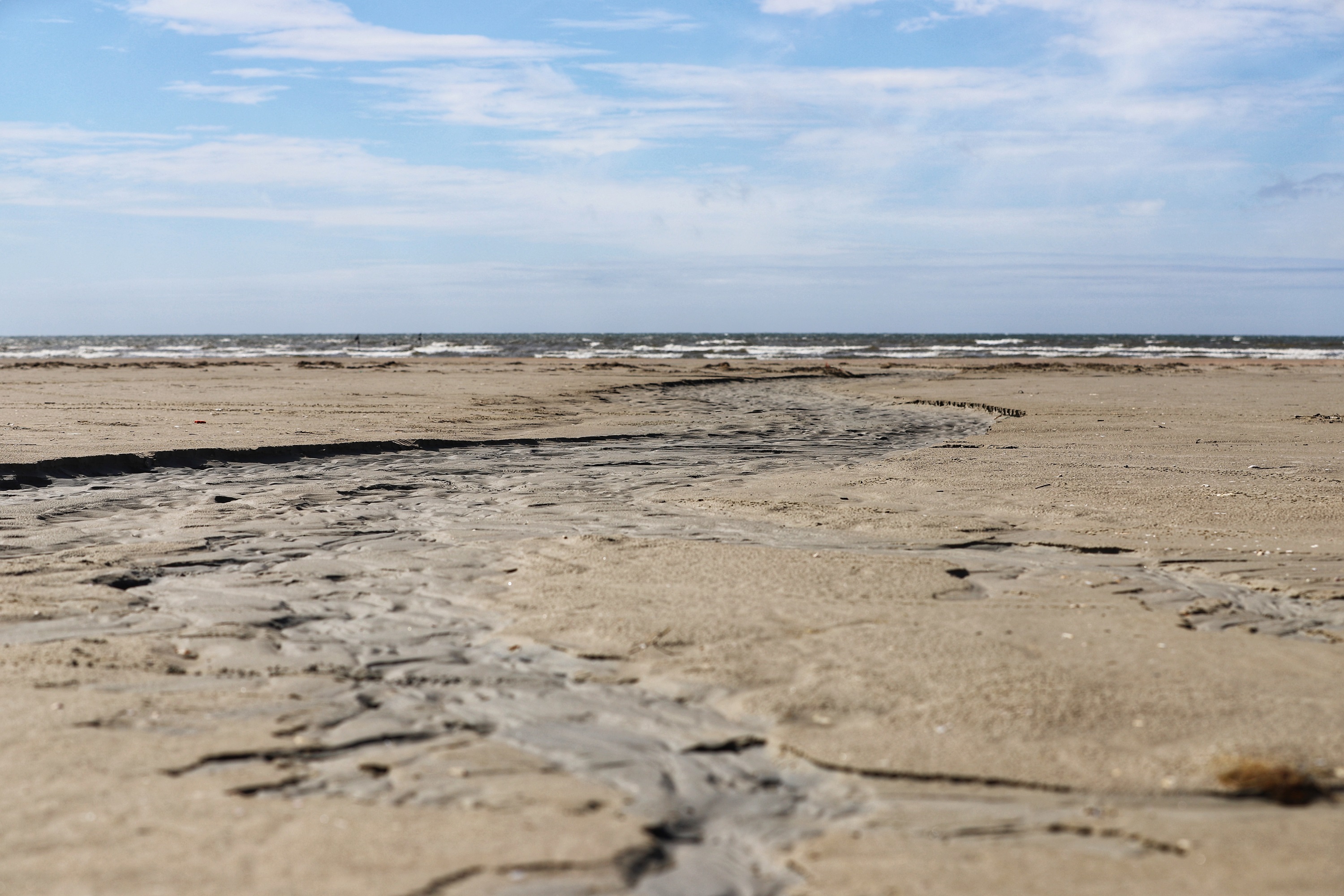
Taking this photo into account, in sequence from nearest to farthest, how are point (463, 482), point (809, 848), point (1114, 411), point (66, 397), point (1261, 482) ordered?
point (809, 848), point (1261, 482), point (463, 482), point (1114, 411), point (66, 397)

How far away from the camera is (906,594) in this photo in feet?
15.2

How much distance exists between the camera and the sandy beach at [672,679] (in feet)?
7.88

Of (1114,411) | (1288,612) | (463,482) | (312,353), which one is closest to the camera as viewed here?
(1288,612)

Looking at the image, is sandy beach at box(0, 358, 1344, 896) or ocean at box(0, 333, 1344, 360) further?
ocean at box(0, 333, 1344, 360)

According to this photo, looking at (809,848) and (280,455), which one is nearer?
(809,848)

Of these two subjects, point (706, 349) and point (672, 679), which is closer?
point (672, 679)

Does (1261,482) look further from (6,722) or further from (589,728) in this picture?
(6,722)

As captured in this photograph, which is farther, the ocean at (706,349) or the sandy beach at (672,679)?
the ocean at (706,349)

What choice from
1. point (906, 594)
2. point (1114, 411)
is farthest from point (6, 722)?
point (1114, 411)

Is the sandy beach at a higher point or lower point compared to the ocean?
lower

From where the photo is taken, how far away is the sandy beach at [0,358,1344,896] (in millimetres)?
2400

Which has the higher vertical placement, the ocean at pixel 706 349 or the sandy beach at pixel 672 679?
the ocean at pixel 706 349

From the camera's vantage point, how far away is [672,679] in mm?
3617

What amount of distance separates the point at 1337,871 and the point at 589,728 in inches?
74.7
